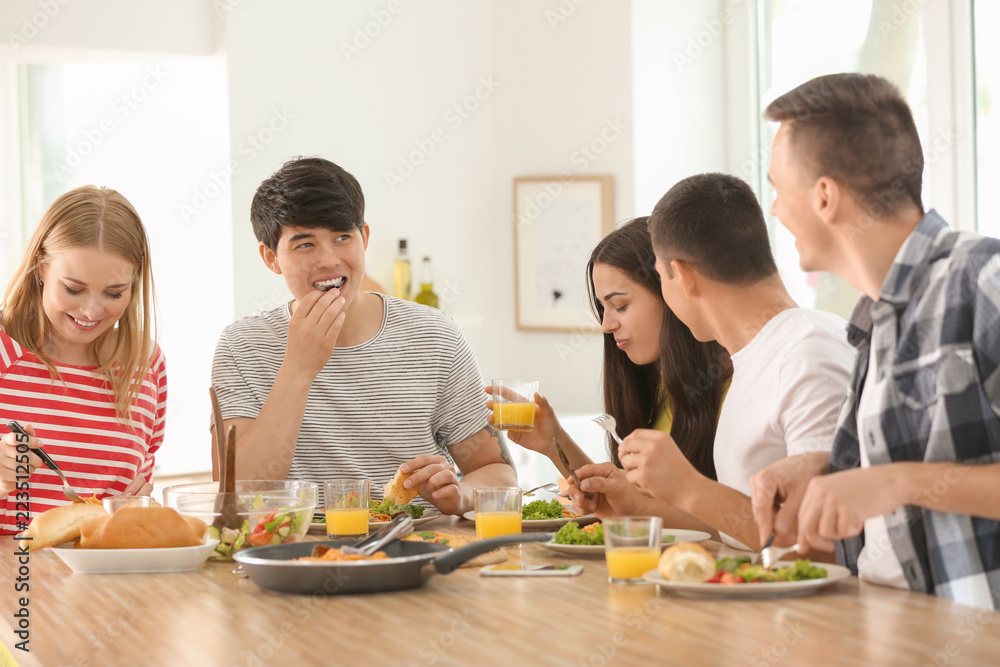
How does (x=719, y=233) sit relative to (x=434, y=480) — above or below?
above

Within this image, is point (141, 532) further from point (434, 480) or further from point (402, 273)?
point (402, 273)

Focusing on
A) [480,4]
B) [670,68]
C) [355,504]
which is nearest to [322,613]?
[355,504]

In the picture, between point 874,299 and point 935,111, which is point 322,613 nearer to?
point 874,299

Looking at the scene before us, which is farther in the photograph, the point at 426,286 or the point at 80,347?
the point at 426,286

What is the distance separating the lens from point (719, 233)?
1.92 metres

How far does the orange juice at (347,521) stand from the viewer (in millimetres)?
1907

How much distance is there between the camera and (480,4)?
4.87 m

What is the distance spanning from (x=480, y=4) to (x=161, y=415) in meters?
2.94

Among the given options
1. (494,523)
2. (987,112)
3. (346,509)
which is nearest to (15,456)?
(346,509)

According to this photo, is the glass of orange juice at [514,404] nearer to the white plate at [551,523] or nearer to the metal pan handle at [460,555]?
the white plate at [551,523]

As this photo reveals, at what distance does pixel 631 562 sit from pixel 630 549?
2 cm

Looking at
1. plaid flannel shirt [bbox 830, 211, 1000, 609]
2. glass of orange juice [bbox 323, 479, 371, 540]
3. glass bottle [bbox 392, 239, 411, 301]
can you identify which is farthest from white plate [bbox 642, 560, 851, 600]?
glass bottle [bbox 392, 239, 411, 301]

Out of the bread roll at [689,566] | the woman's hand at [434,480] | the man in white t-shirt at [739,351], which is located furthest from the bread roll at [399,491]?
the bread roll at [689,566]

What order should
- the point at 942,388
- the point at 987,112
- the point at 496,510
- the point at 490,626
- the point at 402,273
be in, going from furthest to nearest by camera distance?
the point at 402,273 < the point at 987,112 < the point at 496,510 < the point at 942,388 < the point at 490,626
